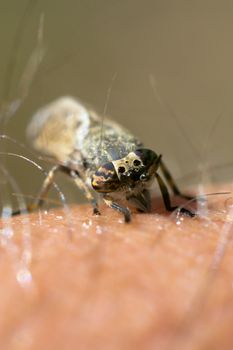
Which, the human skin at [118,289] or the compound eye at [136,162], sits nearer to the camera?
the human skin at [118,289]

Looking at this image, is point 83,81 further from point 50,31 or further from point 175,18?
point 175,18

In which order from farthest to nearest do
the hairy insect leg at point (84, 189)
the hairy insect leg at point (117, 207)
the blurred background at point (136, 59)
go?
1. the blurred background at point (136, 59)
2. the hairy insect leg at point (84, 189)
3. the hairy insect leg at point (117, 207)

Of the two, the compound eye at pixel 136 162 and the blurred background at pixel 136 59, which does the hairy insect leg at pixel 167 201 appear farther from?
the blurred background at pixel 136 59

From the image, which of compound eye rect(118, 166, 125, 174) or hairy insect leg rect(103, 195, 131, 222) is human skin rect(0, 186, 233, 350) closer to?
hairy insect leg rect(103, 195, 131, 222)

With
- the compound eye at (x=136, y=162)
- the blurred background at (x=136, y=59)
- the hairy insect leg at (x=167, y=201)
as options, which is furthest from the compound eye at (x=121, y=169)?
the blurred background at (x=136, y=59)

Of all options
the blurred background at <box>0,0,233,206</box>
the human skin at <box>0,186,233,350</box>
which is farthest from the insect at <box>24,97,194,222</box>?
the blurred background at <box>0,0,233,206</box>

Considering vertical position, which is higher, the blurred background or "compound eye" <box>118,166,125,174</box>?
the blurred background

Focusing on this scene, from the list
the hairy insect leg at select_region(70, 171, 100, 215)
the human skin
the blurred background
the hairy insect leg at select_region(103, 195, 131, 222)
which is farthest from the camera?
the blurred background
